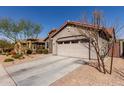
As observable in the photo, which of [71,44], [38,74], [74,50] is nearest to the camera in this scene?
[38,74]

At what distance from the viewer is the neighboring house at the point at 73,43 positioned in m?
13.3

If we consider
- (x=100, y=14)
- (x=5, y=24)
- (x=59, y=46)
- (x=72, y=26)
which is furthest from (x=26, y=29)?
(x=100, y=14)

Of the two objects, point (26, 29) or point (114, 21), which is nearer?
point (114, 21)

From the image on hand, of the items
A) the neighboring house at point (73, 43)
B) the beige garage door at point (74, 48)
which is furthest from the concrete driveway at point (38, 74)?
the beige garage door at point (74, 48)

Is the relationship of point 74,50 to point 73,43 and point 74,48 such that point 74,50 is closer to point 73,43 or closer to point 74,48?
point 74,48

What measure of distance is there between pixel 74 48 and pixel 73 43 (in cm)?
67

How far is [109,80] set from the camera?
649 cm

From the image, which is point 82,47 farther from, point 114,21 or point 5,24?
point 5,24

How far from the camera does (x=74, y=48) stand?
50.4 ft

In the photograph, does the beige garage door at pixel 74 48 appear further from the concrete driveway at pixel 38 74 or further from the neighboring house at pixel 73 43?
the concrete driveway at pixel 38 74

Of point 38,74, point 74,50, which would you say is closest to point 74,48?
point 74,50
